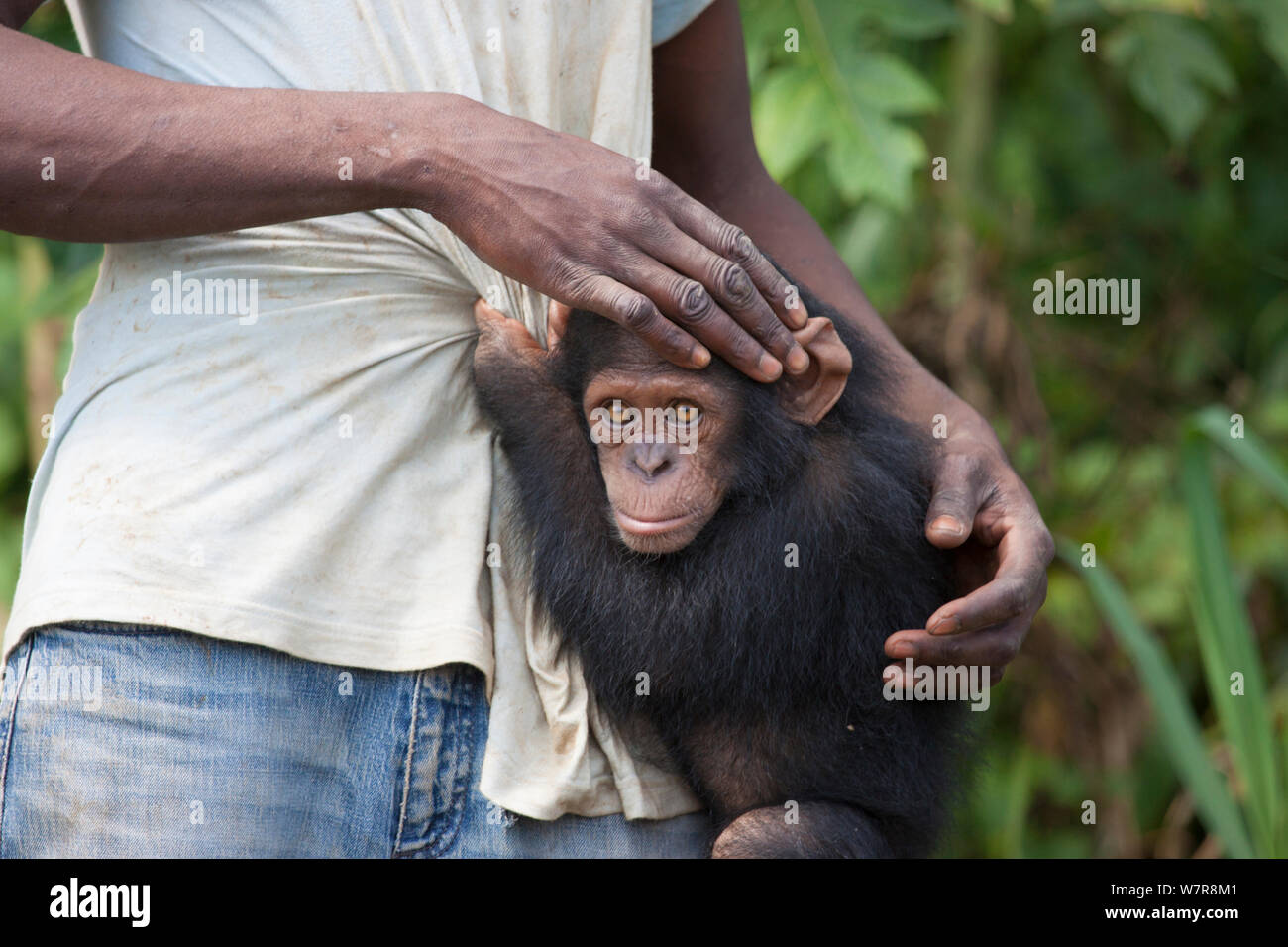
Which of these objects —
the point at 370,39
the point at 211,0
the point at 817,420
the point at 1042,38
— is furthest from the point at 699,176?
the point at 1042,38

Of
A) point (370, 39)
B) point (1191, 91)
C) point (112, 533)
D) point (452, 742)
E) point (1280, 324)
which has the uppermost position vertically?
point (1191, 91)

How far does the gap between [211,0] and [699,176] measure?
94 cm

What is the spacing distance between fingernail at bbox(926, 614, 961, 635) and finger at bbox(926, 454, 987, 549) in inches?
7.3

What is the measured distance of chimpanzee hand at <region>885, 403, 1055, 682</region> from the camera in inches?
73.0

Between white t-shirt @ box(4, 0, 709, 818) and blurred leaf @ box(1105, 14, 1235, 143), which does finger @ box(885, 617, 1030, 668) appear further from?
blurred leaf @ box(1105, 14, 1235, 143)

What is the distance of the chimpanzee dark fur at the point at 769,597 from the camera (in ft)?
6.65

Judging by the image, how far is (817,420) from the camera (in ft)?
7.00

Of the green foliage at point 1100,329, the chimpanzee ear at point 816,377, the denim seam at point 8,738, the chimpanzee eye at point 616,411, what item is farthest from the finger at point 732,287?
the green foliage at point 1100,329

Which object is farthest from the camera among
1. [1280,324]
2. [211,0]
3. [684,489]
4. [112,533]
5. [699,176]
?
[1280,324]

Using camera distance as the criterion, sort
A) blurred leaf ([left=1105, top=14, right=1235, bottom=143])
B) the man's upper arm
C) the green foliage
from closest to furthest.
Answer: the man's upper arm, blurred leaf ([left=1105, top=14, right=1235, bottom=143]), the green foliage

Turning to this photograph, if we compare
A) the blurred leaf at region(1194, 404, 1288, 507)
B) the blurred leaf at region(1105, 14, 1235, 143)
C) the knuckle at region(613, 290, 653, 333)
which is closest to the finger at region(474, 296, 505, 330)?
the knuckle at region(613, 290, 653, 333)

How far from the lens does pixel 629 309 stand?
1569 millimetres
